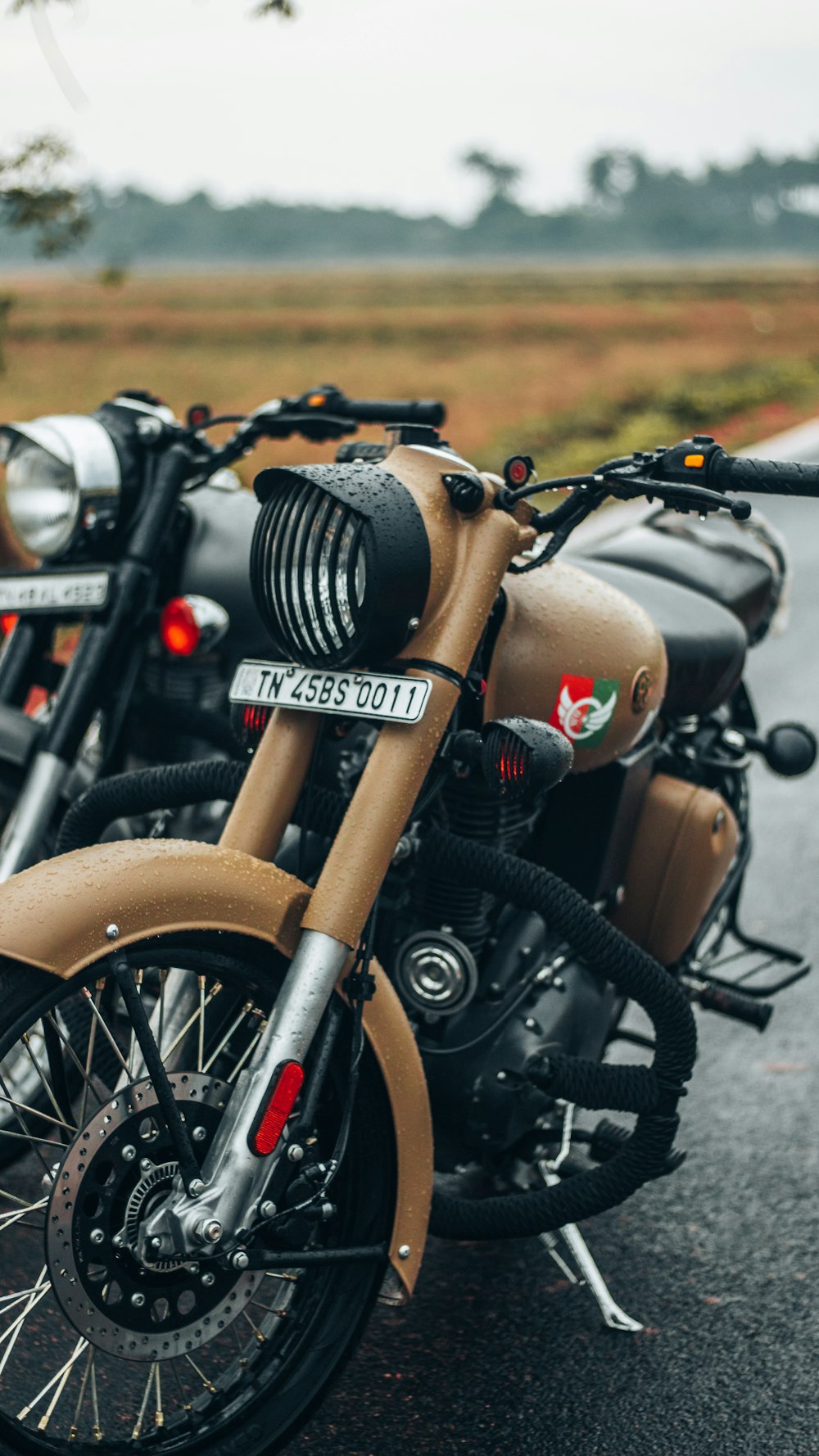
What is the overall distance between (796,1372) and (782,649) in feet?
19.9

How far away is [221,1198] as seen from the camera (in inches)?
78.2

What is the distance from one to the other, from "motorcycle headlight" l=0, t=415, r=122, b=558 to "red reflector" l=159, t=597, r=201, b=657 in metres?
0.23

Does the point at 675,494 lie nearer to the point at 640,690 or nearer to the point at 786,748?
the point at 640,690

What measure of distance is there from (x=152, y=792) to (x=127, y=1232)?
27.8 inches

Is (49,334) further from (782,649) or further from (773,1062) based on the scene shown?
(773,1062)

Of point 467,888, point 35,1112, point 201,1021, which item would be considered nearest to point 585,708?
point 467,888

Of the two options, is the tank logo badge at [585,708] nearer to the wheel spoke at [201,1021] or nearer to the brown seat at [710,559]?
the wheel spoke at [201,1021]

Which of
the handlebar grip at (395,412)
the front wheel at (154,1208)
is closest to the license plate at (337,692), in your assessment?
the front wheel at (154,1208)

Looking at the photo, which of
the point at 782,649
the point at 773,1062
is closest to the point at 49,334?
the point at 782,649

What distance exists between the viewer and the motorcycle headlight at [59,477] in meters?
3.13

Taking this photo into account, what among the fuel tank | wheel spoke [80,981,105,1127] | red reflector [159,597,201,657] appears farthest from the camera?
red reflector [159,597,201,657]

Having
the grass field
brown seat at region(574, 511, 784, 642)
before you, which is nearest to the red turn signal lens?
brown seat at region(574, 511, 784, 642)

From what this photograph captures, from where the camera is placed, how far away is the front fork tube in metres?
1.97

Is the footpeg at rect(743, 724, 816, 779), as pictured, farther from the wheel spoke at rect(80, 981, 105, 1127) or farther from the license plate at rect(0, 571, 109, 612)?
the wheel spoke at rect(80, 981, 105, 1127)
